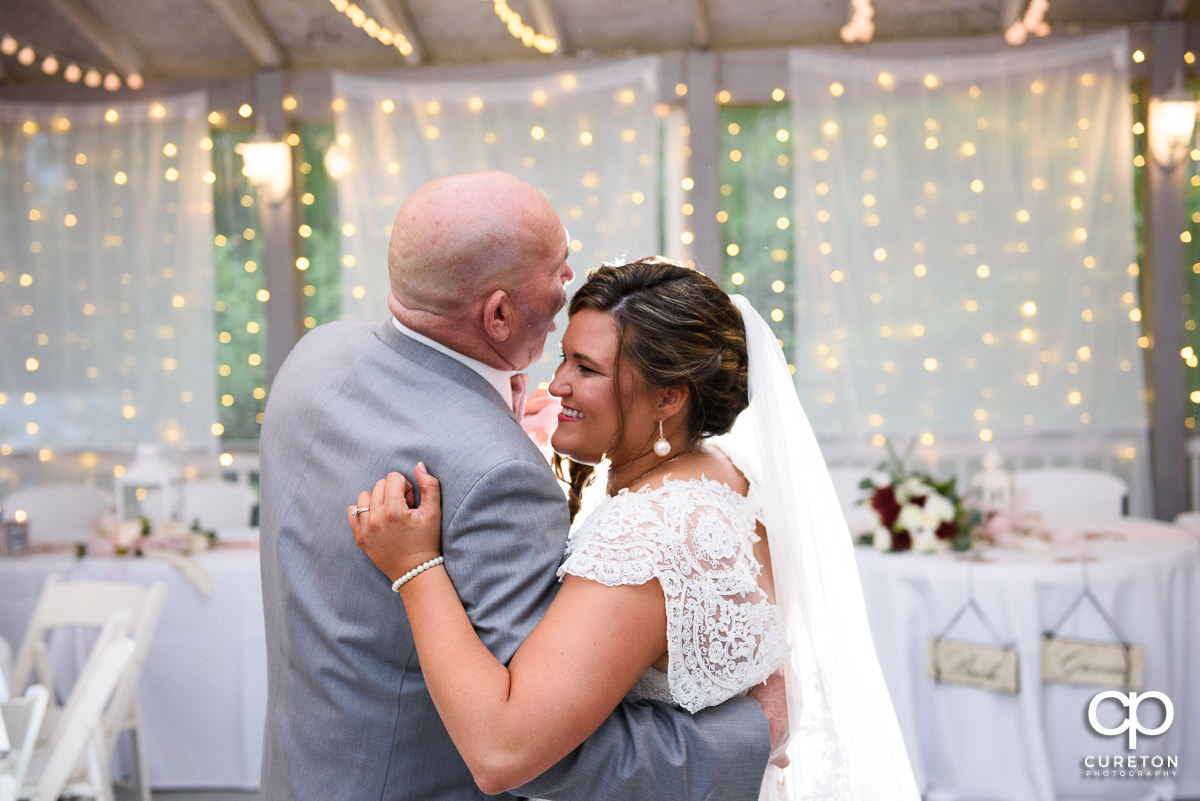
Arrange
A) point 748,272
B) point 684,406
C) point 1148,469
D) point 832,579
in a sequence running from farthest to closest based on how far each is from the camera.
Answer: point 748,272
point 1148,469
point 832,579
point 684,406

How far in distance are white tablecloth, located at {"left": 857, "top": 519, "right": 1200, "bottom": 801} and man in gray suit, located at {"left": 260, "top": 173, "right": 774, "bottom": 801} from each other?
2.26 meters

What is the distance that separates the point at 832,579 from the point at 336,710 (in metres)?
0.89

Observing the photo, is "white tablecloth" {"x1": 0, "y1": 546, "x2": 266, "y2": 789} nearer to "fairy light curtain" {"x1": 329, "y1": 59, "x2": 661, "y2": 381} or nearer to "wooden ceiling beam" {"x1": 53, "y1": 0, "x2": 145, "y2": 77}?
"fairy light curtain" {"x1": 329, "y1": 59, "x2": 661, "y2": 381}

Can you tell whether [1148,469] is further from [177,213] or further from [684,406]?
[177,213]

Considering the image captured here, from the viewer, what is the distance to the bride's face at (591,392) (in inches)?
58.1

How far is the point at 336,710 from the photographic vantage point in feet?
4.03

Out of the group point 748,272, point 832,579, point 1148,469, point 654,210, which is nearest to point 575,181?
point 654,210

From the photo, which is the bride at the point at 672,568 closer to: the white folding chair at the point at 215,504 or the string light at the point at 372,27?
the white folding chair at the point at 215,504

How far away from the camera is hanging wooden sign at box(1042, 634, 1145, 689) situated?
10.3 ft

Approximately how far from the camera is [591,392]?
147 centimetres

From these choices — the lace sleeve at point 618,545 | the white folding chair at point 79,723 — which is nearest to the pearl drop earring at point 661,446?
the lace sleeve at point 618,545

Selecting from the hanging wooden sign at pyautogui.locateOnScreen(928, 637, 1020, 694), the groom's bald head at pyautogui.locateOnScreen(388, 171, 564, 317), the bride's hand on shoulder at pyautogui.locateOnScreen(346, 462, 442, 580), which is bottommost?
the hanging wooden sign at pyautogui.locateOnScreen(928, 637, 1020, 694)

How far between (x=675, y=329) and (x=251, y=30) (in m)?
4.65

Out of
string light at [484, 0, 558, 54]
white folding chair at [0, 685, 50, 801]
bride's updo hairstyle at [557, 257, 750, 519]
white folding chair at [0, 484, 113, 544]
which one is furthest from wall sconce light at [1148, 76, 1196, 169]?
white folding chair at [0, 484, 113, 544]
